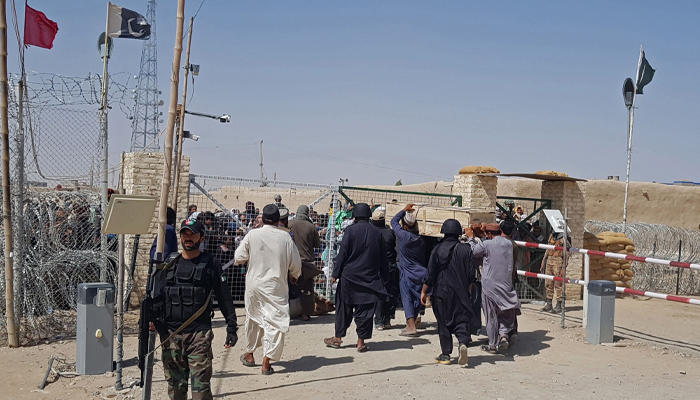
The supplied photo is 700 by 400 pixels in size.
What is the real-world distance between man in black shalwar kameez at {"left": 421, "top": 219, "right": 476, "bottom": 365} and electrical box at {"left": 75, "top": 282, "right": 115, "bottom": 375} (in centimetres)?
339

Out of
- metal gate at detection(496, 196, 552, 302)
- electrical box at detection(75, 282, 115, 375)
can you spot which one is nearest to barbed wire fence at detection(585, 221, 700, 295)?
metal gate at detection(496, 196, 552, 302)

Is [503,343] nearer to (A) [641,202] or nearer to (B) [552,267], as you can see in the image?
(B) [552,267]

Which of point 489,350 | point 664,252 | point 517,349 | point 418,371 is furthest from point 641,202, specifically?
point 418,371

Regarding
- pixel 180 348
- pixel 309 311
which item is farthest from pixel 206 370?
pixel 309 311

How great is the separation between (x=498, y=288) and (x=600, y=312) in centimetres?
159

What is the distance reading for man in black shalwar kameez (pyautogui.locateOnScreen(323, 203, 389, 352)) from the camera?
23.1 feet

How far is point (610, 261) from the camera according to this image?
12359 millimetres

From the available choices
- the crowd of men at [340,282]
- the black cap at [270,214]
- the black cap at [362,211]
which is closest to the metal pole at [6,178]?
the crowd of men at [340,282]

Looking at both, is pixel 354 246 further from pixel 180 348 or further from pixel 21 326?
pixel 21 326

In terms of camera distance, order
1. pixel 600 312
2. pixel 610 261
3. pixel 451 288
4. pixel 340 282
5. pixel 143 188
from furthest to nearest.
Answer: pixel 610 261
pixel 143 188
pixel 600 312
pixel 340 282
pixel 451 288

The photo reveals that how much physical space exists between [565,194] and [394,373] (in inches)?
267

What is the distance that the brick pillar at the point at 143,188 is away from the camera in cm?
879

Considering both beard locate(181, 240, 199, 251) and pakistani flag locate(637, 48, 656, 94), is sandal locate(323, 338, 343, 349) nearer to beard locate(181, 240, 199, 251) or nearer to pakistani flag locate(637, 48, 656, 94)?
beard locate(181, 240, 199, 251)

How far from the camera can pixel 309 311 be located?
349 inches
